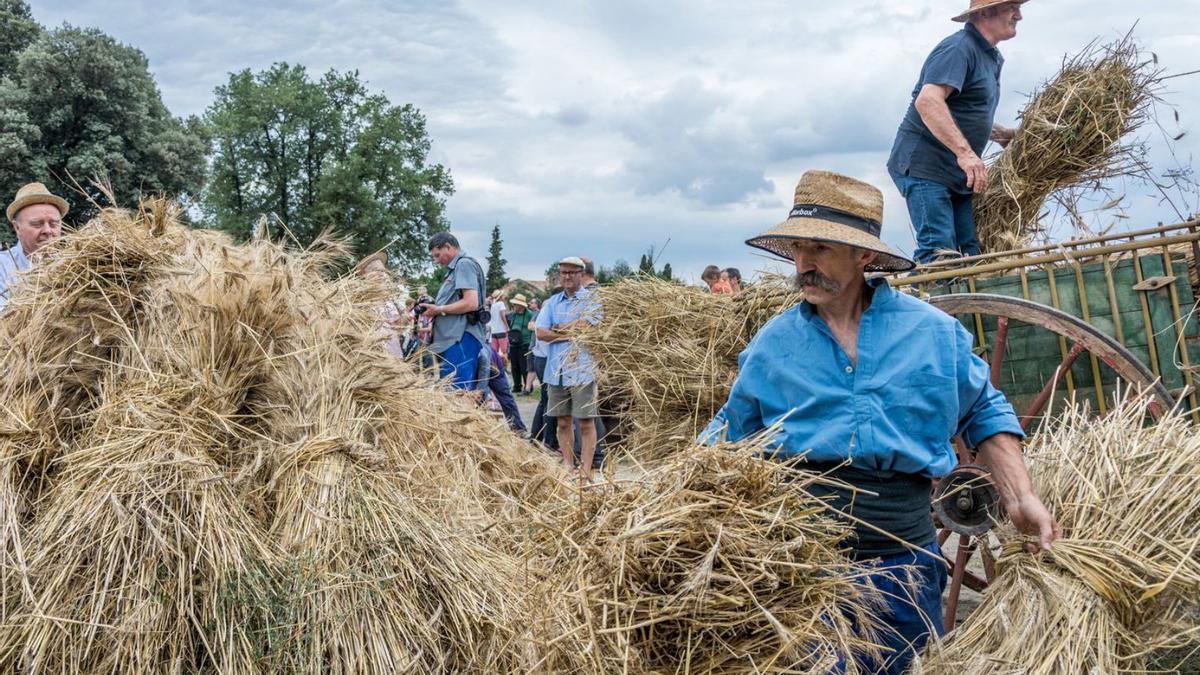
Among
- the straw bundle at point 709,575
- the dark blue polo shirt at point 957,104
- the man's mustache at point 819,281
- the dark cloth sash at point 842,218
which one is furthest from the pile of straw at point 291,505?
the dark blue polo shirt at point 957,104

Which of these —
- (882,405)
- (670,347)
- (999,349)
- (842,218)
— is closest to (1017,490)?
(882,405)

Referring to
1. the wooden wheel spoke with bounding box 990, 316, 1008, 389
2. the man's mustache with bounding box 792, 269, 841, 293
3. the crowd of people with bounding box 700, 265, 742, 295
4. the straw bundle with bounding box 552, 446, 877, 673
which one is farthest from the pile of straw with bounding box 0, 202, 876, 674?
the crowd of people with bounding box 700, 265, 742, 295

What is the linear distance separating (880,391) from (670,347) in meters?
2.06

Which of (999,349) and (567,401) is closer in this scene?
(999,349)

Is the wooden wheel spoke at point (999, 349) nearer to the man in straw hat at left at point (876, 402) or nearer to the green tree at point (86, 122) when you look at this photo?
the man in straw hat at left at point (876, 402)

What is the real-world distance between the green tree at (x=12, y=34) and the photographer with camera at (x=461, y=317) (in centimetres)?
2513

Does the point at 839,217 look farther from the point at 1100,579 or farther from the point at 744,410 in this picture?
the point at 1100,579

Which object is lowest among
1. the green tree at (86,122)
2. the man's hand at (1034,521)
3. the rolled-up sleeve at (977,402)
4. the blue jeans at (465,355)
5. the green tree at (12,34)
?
the man's hand at (1034,521)

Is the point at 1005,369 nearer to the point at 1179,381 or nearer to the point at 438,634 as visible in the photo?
the point at 1179,381

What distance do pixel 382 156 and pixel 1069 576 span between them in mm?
42211

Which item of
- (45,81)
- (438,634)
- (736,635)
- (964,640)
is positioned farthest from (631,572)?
(45,81)

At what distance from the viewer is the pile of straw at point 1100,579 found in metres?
2.22

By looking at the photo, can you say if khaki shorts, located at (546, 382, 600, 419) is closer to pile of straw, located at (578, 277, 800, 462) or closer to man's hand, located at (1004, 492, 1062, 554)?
pile of straw, located at (578, 277, 800, 462)

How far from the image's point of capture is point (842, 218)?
2.64 metres
